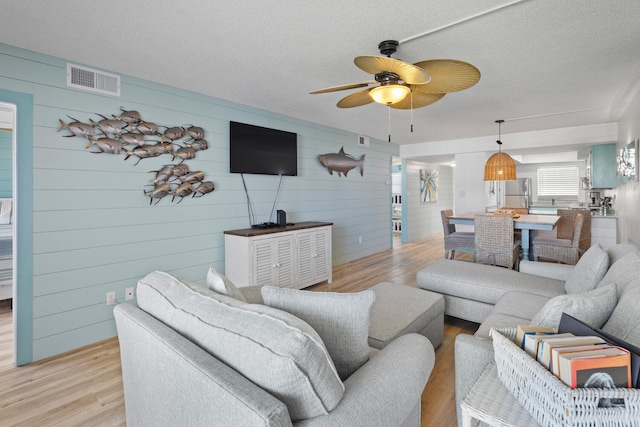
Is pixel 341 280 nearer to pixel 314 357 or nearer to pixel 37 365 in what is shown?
pixel 37 365

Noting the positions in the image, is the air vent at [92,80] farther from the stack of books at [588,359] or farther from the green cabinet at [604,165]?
the green cabinet at [604,165]

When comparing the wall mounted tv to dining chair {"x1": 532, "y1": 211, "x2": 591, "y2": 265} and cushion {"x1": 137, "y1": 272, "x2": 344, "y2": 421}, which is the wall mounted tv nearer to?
cushion {"x1": 137, "y1": 272, "x2": 344, "y2": 421}

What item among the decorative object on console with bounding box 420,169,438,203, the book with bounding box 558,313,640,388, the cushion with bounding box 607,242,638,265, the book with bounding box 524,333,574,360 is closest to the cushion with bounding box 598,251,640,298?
the cushion with bounding box 607,242,638,265

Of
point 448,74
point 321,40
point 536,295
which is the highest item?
point 321,40

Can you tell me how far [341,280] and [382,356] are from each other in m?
3.40

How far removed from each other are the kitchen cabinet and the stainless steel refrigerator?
7.28 meters

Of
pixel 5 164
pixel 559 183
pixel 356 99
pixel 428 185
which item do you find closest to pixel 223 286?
pixel 356 99

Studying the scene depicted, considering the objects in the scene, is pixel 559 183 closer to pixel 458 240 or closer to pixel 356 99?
pixel 458 240

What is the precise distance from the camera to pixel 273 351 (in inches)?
36.3

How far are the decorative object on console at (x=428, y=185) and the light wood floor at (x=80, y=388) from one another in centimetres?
582

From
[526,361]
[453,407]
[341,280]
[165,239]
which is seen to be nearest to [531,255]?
[341,280]

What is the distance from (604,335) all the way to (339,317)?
2.92 ft

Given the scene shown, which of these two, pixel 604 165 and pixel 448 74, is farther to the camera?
pixel 604 165

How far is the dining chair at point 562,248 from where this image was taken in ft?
14.0
